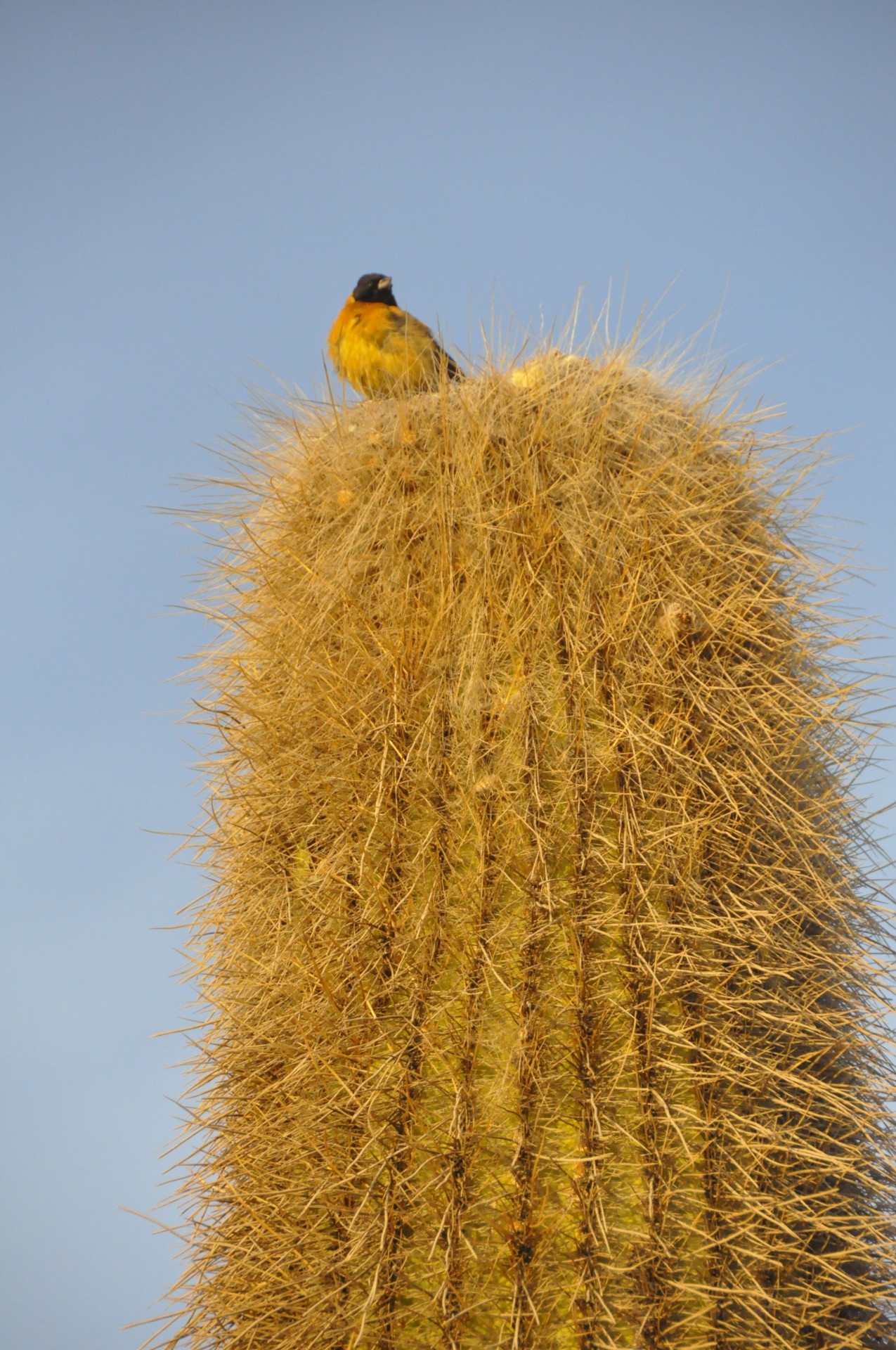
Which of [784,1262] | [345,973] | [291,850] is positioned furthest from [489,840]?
[784,1262]

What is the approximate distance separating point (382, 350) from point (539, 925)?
2111 millimetres

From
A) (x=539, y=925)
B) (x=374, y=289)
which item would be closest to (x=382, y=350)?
(x=374, y=289)

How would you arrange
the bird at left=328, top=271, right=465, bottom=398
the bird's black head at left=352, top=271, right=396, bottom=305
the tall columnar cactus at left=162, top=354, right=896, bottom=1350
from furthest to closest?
the bird's black head at left=352, top=271, right=396, bottom=305 < the bird at left=328, top=271, right=465, bottom=398 < the tall columnar cactus at left=162, top=354, right=896, bottom=1350

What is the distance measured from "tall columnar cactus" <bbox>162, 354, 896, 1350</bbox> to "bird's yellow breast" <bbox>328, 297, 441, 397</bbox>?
0.69 m

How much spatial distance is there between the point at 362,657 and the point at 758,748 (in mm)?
886

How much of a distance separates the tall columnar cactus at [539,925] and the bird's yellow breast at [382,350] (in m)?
0.69

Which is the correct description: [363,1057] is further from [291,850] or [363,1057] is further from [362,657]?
[362,657]

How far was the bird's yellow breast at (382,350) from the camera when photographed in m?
3.42

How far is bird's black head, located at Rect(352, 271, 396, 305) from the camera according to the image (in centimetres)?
405

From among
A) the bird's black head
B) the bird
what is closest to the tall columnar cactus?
the bird

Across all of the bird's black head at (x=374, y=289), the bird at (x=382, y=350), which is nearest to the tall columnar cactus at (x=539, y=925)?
the bird at (x=382, y=350)

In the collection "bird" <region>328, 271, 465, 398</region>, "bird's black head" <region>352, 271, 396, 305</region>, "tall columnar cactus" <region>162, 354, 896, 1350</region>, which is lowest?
"tall columnar cactus" <region>162, 354, 896, 1350</region>

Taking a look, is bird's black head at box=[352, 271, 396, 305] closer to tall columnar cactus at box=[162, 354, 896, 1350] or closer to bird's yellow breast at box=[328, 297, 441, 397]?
bird's yellow breast at box=[328, 297, 441, 397]

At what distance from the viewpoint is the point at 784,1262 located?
201 cm
